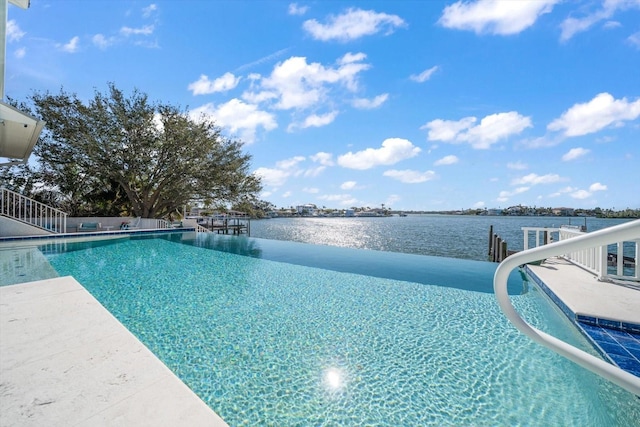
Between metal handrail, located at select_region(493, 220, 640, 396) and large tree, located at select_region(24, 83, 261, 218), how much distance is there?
16.2 m

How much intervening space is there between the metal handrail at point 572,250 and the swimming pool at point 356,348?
1.37 metres

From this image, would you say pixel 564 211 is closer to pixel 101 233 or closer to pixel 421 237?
pixel 421 237

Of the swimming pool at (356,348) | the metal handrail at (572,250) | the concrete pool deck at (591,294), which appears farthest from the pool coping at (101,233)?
the concrete pool deck at (591,294)

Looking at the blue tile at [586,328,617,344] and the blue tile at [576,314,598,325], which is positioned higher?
the blue tile at [576,314,598,325]

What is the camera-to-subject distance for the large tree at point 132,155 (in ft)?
45.6

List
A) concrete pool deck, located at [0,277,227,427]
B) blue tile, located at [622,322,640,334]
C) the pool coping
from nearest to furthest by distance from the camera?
concrete pool deck, located at [0,277,227,427]
blue tile, located at [622,322,640,334]
the pool coping

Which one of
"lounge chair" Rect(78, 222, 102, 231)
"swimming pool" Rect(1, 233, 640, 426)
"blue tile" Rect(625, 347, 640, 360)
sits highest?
"lounge chair" Rect(78, 222, 102, 231)

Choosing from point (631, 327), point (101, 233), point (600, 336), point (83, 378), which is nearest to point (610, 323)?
point (631, 327)

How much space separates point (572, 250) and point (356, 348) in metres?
2.47

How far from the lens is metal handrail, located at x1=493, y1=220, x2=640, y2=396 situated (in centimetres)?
75

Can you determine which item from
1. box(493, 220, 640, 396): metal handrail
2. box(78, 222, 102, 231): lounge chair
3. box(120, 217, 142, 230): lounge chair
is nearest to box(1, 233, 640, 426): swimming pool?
box(493, 220, 640, 396): metal handrail

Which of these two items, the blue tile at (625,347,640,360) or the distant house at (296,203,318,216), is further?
→ the distant house at (296,203,318,216)

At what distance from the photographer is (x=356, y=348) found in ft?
9.56

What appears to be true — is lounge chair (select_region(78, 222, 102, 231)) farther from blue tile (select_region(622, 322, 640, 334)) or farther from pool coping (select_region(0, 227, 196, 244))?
blue tile (select_region(622, 322, 640, 334))
